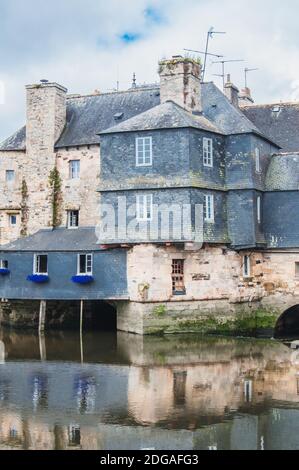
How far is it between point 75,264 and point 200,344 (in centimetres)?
755

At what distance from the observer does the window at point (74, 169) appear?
38656 mm

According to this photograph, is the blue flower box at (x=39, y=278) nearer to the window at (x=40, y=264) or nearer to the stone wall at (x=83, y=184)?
the window at (x=40, y=264)

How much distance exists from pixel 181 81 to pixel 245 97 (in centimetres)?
1434

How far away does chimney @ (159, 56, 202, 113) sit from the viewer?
34.7 m

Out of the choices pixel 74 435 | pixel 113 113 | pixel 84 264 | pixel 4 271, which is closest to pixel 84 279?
pixel 84 264

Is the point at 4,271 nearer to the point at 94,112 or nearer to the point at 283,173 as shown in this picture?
the point at 94,112

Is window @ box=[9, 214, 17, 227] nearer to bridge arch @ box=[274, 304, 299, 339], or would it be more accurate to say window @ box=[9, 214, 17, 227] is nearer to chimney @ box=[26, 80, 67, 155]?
chimney @ box=[26, 80, 67, 155]

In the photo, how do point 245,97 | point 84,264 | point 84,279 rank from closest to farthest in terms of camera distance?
point 84,279 < point 84,264 < point 245,97

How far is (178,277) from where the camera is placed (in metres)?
32.2

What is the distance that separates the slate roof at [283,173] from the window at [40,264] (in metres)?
11.4

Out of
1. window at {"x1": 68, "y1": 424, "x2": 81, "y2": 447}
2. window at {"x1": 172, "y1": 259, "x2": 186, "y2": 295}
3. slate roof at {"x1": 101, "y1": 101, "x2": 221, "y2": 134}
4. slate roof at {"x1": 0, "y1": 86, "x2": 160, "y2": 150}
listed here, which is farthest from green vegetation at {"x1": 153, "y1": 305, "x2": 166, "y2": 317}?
window at {"x1": 68, "y1": 424, "x2": 81, "y2": 447}

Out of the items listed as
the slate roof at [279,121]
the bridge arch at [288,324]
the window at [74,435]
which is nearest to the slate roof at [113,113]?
the slate roof at [279,121]

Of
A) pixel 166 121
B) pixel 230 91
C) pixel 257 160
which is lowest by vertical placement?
pixel 257 160

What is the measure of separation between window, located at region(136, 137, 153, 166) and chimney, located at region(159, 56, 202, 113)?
3.16 metres
